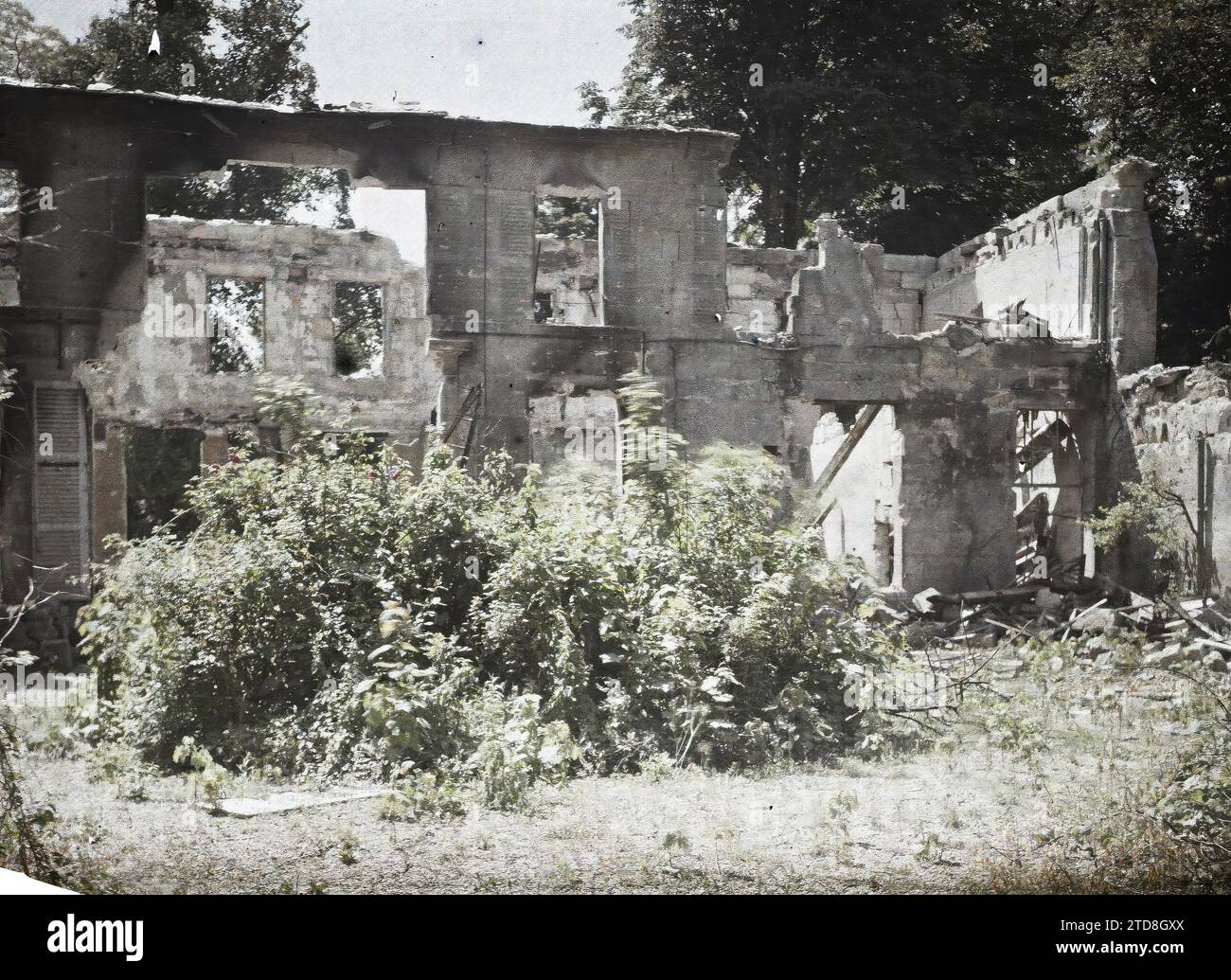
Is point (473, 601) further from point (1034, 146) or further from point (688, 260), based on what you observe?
point (1034, 146)

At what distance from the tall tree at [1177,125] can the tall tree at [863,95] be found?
1121mm

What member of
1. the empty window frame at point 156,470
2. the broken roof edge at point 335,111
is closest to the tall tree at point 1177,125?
the broken roof edge at point 335,111

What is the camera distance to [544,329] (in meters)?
Answer: 14.2

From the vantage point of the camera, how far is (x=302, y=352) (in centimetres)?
2136

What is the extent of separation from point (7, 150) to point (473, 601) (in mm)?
8349

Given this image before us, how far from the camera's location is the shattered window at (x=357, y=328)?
22.0 m

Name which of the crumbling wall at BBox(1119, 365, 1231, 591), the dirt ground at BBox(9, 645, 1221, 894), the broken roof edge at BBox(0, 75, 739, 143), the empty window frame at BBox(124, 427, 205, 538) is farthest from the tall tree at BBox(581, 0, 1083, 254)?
the empty window frame at BBox(124, 427, 205, 538)

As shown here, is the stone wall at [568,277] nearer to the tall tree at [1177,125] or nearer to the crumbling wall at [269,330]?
the crumbling wall at [269,330]

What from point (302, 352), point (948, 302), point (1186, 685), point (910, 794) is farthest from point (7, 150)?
Result: point (948, 302)

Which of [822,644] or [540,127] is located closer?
[822,644]

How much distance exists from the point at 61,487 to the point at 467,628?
727cm

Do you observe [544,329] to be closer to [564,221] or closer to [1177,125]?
[1177,125]

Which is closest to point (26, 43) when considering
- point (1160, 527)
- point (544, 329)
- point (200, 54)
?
point (200, 54)

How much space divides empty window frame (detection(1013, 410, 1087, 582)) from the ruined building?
0.05 m
